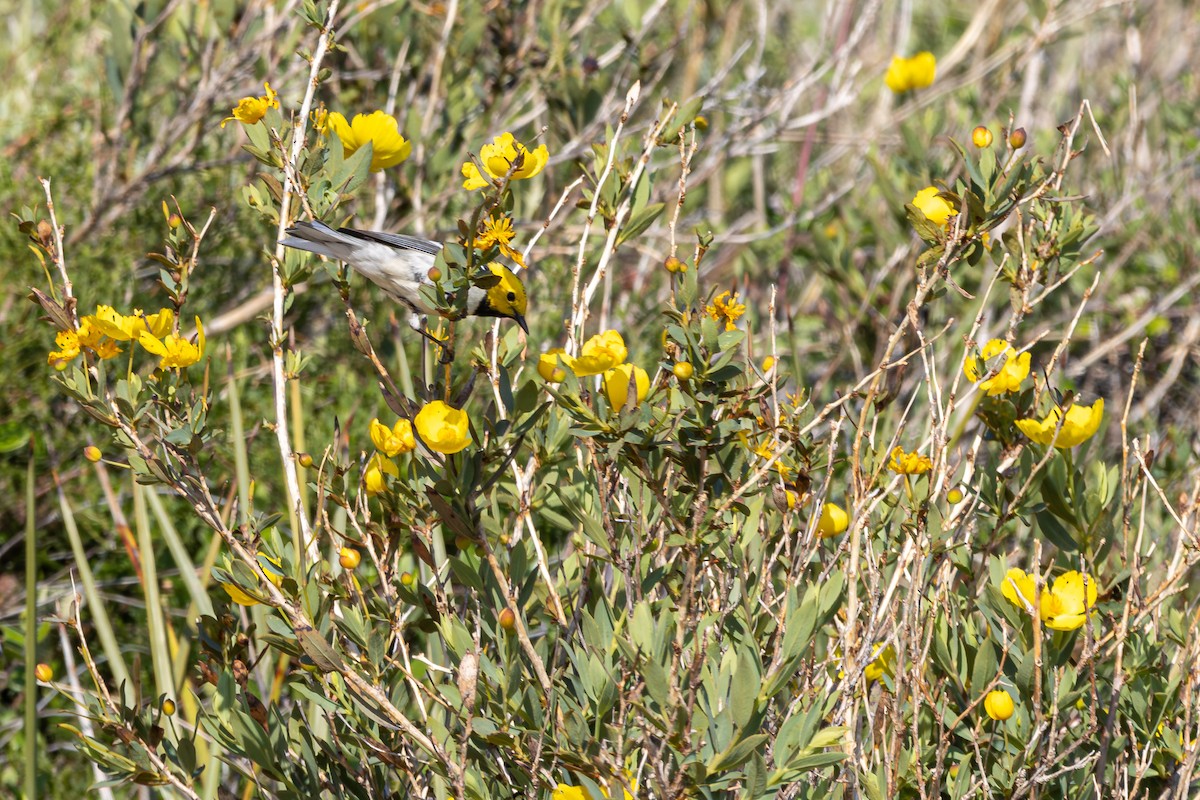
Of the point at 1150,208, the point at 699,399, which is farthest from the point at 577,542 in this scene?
the point at 1150,208

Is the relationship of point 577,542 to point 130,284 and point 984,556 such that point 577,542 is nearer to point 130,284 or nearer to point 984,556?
point 984,556

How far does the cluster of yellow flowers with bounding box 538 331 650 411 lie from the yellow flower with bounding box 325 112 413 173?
391mm

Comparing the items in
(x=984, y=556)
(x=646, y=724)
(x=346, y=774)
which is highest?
(x=646, y=724)

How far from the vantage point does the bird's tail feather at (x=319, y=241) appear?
1.59 m

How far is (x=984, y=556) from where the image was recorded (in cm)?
182

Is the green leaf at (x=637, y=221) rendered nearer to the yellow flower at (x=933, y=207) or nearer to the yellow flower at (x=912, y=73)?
the yellow flower at (x=933, y=207)

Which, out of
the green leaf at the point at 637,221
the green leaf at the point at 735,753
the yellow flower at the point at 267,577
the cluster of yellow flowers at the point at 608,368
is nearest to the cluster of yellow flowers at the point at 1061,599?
the green leaf at the point at 735,753

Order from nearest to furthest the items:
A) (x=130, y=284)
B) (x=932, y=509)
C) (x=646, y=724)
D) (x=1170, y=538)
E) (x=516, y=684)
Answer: (x=646, y=724) → (x=516, y=684) → (x=932, y=509) → (x=1170, y=538) → (x=130, y=284)

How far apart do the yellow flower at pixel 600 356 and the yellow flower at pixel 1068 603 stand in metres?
0.66

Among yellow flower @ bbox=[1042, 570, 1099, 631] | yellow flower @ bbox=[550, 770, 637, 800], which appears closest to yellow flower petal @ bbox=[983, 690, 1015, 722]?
yellow flower @ bbox=[1042, 570, 1099, 631]

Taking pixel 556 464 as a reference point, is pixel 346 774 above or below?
below

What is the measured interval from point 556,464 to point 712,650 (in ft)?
1.37

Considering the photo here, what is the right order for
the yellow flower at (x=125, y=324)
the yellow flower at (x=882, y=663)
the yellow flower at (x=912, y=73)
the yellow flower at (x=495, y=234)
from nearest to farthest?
the yellow flower at (x=495, y=234) < the yellow flower at (x=125, y=324) < the yellow flower at (x=882, y=663) < the yellow flower at (x=912, y=73)

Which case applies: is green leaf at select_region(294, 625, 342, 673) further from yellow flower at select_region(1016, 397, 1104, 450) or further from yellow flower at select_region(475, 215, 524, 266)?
yellow flower at select_region(1016, 397, 1104, 450)
